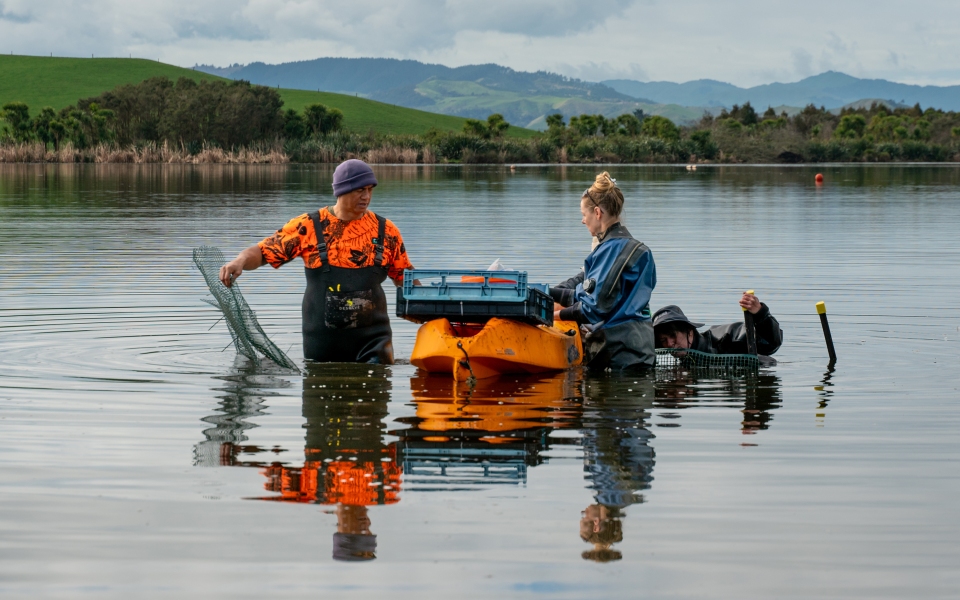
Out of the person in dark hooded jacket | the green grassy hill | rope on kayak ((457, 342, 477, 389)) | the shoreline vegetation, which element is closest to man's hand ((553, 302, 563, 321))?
rope on kayak ((457, 342, 477, 389))

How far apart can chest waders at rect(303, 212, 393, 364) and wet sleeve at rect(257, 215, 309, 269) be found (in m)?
0.11

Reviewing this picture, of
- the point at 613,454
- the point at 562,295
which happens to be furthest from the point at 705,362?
the point at 613,454

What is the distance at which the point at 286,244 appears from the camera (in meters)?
9.07

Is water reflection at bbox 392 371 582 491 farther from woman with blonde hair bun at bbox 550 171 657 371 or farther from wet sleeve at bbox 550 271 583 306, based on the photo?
wet sleeve at bbox 550 271 583 306

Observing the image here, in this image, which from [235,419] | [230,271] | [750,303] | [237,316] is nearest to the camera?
[235,419]

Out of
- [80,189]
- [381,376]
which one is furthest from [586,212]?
[80,189]

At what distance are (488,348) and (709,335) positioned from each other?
228cm

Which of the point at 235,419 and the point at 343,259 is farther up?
the point at 343,259

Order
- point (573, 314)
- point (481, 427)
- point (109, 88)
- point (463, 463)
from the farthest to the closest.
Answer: point (109, 88), point (573, 314), point (481, 427), point (463, 463)

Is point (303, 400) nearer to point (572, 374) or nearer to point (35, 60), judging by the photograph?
point (572, 374)

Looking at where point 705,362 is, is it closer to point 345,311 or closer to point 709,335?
point 709,335

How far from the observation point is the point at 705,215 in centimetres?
2880

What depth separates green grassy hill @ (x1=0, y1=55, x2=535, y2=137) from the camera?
358 ft

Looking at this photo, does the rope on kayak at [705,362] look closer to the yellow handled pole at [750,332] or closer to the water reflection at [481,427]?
the yellow handled pole at [750,332]
